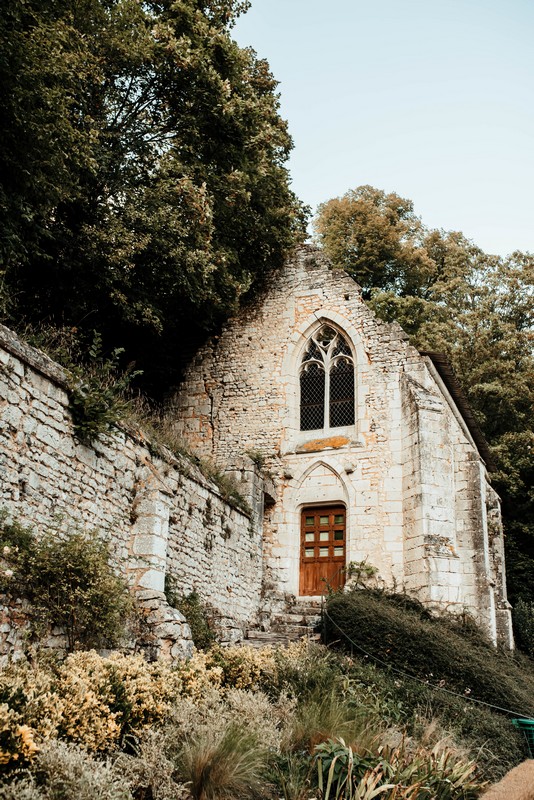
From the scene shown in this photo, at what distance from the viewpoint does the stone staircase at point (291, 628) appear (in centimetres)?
1218

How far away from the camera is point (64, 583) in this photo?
22.7 ft

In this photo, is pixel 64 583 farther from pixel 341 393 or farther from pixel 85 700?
pixel 341 393

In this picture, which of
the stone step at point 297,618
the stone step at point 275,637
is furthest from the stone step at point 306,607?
the stone step at point 275,637

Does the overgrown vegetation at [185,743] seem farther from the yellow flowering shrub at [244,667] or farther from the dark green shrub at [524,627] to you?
the dark green shrub at [524,627]

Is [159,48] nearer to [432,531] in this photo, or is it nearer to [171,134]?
[171,134]

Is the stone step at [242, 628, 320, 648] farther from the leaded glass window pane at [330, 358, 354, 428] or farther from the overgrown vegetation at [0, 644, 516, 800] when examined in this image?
the leaded glass window pane at [330, 358, 354, 428]

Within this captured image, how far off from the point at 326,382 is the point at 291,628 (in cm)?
581

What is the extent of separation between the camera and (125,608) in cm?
775

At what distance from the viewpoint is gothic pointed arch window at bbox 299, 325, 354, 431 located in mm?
16266

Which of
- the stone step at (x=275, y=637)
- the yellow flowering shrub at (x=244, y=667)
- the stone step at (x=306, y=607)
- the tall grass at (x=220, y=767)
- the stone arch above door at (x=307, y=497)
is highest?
the stone arch above door at (x=307, y=497)

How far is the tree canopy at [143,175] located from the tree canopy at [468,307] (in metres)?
6.59

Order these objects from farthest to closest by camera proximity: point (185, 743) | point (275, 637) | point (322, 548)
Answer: point (322, 548) < point (275, 637) < point (185, 743)

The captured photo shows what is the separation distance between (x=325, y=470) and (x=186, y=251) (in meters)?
5.63

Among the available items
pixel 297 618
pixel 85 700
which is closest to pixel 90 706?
pixel 85 700
